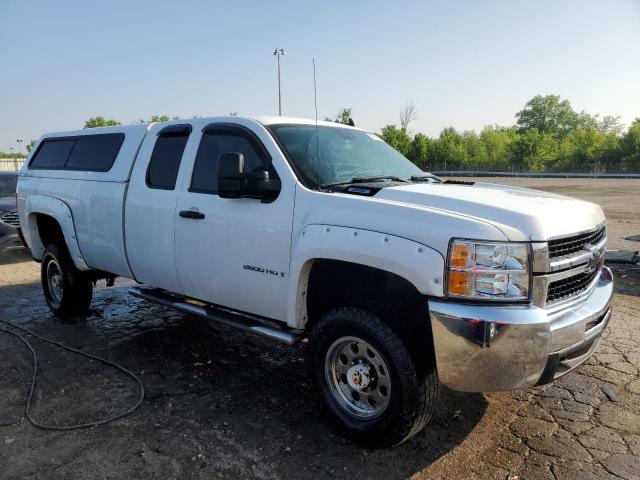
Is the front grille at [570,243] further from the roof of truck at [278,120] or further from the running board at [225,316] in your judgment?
the roof of truck at [278,120]

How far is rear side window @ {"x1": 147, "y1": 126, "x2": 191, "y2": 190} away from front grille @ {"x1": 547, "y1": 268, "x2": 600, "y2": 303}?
2940mm

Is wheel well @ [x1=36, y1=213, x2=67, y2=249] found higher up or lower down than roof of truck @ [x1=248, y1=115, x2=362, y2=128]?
lower down

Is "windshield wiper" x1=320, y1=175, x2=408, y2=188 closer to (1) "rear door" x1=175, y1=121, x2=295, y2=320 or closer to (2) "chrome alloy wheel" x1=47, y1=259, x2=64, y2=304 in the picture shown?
(1) "rear door" x1=175, y1=121, x2=295, y2=320

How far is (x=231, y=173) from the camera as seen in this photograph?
3.41 meters

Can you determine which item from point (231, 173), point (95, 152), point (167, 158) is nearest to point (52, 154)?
point (95, 152)

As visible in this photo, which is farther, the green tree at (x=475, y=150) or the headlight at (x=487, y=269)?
the green tree at (x=475, y=150)

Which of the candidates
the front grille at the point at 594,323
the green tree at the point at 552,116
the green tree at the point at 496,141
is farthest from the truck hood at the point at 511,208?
the green tree at the point at 552,116

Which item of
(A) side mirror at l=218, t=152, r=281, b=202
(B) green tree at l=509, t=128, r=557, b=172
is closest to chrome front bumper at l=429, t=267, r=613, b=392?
(A) side mirror at l=218, t=152, r=281, b=202

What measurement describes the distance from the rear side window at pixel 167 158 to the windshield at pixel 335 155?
3.18 feet

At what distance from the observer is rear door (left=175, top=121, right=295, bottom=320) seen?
3484mm

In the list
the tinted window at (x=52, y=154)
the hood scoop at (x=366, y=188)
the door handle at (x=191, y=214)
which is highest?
the tinted window at (x=52, y=154)

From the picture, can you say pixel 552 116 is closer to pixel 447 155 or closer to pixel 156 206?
pixel 447 155

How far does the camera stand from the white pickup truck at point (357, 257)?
105 inches

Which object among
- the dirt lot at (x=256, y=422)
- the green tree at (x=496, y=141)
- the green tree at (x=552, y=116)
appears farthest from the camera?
the green tree at (x=552, y=116)
